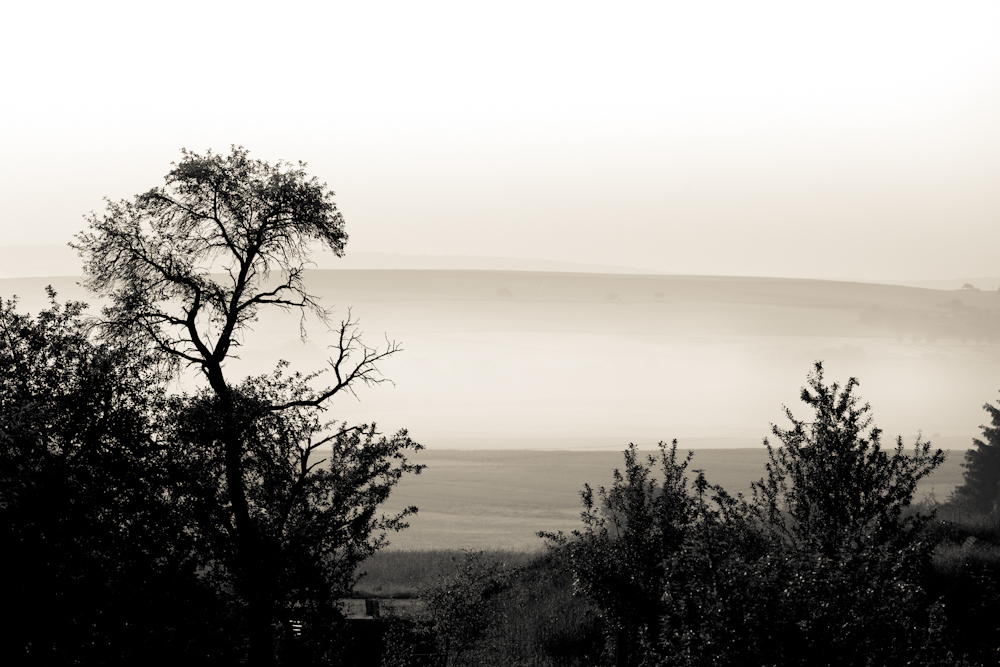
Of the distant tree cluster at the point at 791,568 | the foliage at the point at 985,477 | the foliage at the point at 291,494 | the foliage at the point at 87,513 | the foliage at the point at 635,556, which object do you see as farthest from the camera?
the foliage at the point at 985,477

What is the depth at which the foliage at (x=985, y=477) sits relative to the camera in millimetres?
65688

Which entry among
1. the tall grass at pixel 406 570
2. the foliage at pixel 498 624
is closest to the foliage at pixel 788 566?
the foliage at pixel 498 624

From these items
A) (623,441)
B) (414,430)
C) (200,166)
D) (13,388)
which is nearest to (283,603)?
(13,388)

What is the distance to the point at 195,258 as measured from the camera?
17.8 m

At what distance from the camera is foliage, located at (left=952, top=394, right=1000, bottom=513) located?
6569cm

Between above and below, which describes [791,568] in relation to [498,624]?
above

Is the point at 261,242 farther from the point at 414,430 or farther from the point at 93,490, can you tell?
the point at 414,430

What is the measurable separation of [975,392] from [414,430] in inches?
4912

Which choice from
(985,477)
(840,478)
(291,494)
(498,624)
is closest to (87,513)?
(291,494)

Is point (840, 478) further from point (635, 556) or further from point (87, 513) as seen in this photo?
point (87, 513)

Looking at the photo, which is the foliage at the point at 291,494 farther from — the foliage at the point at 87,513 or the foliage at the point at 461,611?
the foliage at the point at 461,611

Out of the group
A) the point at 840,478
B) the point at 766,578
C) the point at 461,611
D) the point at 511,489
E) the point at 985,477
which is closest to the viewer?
the point at 766,578

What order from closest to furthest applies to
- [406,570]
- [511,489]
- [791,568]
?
[791,568]
[406,570]
[511,489]

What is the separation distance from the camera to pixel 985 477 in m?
67.2
